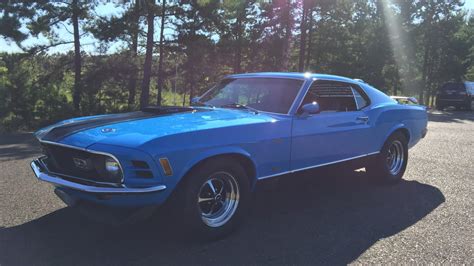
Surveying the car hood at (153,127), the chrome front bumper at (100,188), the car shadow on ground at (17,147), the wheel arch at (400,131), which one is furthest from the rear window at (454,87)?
the chrome front bumper at (100,188)

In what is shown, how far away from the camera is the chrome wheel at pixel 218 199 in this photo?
388 cm

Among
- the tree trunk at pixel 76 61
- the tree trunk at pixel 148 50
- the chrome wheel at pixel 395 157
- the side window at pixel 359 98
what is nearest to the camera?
the side window at pixel 359 98

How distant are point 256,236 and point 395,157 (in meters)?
3.30

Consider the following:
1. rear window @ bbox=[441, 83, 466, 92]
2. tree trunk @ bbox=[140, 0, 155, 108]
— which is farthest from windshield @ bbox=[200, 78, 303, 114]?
rear window @ bbox=[441, 83, 466, 92]

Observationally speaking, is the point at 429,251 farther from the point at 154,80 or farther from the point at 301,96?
the point at 154,80

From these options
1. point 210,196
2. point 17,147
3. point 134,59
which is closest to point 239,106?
point 210,196

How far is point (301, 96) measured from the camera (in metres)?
4.77

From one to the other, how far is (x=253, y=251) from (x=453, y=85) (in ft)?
90.1

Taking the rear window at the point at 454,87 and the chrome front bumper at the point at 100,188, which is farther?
the rear window at the point at 454,87

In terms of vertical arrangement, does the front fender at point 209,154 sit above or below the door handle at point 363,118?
below

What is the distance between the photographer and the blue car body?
133 inches

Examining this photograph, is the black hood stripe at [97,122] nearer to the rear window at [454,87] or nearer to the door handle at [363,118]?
the door handle at [363,118]

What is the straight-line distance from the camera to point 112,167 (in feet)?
11.3

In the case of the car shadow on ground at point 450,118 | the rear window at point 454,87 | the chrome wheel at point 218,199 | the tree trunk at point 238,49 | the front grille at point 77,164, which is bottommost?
the car shadow on ground at point 450,118
